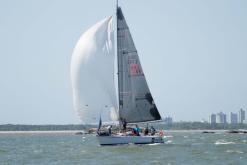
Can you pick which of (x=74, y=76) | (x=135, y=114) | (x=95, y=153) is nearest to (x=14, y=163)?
(x=95, y=153)

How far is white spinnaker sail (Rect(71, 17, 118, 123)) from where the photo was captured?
5528cm

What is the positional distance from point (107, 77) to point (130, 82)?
322 centimetres

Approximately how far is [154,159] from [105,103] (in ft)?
40.1

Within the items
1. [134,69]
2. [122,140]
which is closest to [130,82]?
[134,69]

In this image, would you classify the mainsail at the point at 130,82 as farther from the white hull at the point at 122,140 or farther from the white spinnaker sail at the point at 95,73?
the white hull at the point at 122,140

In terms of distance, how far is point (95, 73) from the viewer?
55.8m

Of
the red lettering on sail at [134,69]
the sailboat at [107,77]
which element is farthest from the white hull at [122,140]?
the red lettering on sail at [134,69]

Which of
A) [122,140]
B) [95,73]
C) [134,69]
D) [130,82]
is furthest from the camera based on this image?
[134,69]

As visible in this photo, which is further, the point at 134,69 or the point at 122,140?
the point at 134,69

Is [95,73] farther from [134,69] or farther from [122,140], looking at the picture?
[122,140]

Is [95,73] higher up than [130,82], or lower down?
higher up

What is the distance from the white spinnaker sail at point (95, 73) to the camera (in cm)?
5528

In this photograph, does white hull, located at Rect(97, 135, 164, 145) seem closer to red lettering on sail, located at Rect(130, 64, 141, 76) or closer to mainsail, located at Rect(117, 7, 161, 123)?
mainsail, located at Rect(117, 7, 161, 123)

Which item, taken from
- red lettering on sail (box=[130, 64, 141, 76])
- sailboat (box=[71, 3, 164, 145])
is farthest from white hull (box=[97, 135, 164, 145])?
red lettering on sail (box=[130, 64, 141, 76])
